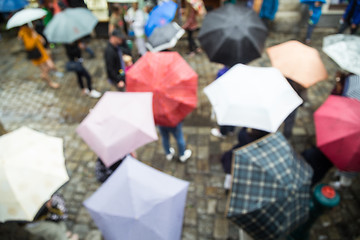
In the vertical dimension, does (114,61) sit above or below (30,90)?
above

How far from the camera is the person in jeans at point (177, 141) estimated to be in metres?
4.71

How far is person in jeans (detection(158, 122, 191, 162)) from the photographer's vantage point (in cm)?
471

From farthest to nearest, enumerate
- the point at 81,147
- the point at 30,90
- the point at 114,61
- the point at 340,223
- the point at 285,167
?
1. the point at 30,90
2. the point at 81,147
3. the point at 114,61
4. the point at 340,223
5. the point at 285,167

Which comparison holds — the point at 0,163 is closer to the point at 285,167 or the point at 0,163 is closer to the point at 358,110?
the point at 285,167

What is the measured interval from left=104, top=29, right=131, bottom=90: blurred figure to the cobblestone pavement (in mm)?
1668

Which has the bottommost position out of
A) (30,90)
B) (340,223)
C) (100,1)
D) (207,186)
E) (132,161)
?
(340,223)

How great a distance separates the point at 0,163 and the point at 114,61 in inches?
120

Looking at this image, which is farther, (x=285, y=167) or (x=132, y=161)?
(x=132, y=161)

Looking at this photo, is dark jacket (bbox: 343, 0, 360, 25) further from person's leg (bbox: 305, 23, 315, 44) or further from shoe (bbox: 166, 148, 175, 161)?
shoe (bbox: 166, 148, 175, 161)

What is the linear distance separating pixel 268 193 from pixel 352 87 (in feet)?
8.94

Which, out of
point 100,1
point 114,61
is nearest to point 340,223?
point 114,61

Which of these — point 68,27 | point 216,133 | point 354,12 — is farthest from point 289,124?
point 68,27

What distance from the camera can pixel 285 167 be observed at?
297 cm

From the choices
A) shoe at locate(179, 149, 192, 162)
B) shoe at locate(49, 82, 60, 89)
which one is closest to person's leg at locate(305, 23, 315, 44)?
shoe at locate(179, 149, 192, 162)
